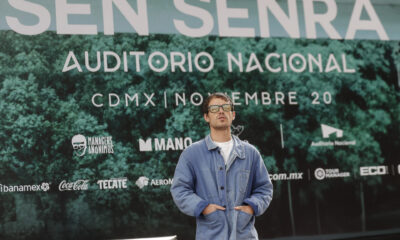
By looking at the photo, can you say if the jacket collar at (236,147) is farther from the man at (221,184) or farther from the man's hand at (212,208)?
the man's hand at (212,208)

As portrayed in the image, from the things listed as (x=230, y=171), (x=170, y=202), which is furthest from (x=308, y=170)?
(x=230, y=171)

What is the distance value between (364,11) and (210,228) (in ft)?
12.2

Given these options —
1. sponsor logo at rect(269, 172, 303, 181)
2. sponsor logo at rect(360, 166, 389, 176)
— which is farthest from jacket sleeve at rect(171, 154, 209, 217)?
sponsor logo at rect(360, 166, 389, 176)

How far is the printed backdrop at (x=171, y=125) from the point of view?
4.25 metres

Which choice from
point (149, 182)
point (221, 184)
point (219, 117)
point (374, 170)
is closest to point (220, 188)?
point (221, 184)

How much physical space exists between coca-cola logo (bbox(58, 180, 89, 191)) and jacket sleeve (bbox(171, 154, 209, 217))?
7.15 feet

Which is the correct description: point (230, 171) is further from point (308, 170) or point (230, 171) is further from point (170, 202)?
point (308, 170)

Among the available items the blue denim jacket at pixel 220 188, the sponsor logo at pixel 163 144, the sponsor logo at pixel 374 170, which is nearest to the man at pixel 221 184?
the blue denim jacket at pixel 220 188

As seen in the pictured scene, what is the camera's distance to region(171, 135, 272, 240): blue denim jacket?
7.33 ft

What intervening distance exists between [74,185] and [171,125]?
3.28ft

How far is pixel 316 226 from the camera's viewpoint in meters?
4.72

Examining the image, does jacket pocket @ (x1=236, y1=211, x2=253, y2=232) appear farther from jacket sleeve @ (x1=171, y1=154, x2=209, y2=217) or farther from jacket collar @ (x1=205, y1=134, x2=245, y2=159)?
jacket collar @ (x1=205, y1=134, x2=245, y2=159)

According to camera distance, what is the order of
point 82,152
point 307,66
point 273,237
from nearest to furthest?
point 82,152 → point 273,237 → point 307,66

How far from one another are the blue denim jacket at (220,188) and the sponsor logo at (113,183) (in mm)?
2134
